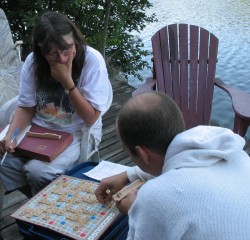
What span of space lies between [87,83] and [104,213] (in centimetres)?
68

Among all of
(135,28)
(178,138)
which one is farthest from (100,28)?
(178,138)

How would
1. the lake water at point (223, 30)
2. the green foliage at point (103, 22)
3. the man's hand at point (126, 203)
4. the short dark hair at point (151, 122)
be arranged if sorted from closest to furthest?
the short dark hair at point (151, 122) → the man's hand at point (126, 203) → the green foliage at point (103, 22) → the lake water at point (223, 30)

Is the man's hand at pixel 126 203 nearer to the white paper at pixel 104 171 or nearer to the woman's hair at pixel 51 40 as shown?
the white paper at pixel 104 171

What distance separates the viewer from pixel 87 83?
67.4 inches

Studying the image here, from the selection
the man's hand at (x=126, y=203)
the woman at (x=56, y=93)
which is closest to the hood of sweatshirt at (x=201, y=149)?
the man's hand at (x=126, y=203)

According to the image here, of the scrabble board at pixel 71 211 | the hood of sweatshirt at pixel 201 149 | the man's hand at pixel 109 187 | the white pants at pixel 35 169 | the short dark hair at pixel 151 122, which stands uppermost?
the short dark hair at pixel 151 122

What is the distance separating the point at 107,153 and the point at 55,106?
3.29ft

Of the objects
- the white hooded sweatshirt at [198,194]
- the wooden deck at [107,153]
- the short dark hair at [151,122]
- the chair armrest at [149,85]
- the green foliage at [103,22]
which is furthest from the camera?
the green foliage at [103,22]

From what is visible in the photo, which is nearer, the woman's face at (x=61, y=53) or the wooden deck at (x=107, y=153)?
the woman's face at (x=61, y=53)

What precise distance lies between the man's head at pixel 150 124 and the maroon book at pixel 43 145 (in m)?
0.72

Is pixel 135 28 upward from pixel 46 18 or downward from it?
downward

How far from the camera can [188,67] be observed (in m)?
2.46

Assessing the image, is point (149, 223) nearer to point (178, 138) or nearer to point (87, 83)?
point (178, 138)

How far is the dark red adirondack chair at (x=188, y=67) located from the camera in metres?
2.39
